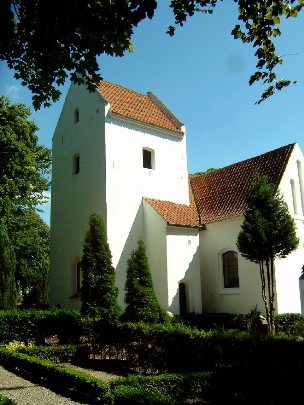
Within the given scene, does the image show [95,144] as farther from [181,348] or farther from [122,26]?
[122,26]

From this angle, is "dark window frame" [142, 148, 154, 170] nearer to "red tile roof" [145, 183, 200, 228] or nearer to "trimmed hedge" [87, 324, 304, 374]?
"red tile roof" [145, 183, 200, 228]

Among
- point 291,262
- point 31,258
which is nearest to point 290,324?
point 291,262

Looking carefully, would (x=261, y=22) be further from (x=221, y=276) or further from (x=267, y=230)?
(x=221, y=276)

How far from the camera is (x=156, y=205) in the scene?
2092 cm

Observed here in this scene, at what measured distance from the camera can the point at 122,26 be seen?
550cm

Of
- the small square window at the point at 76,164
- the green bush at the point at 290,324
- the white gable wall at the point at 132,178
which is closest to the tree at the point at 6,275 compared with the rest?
the small square window at the point at 76,164

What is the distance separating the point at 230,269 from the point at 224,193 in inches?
178

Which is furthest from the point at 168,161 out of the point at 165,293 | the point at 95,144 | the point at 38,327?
the point at 38,327

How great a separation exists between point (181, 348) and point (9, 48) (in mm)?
8843

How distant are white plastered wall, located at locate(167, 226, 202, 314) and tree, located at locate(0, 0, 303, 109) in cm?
1384

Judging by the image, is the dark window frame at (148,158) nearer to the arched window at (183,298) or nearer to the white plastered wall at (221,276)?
the white plastered wall at (221,276)

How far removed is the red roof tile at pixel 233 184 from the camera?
21141 millimetres

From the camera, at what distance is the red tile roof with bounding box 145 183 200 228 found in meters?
20.1

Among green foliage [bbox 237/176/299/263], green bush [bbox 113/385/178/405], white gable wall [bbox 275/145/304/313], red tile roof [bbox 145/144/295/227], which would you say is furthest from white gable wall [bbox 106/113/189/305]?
green bush [bbox 113/385/178/405]
